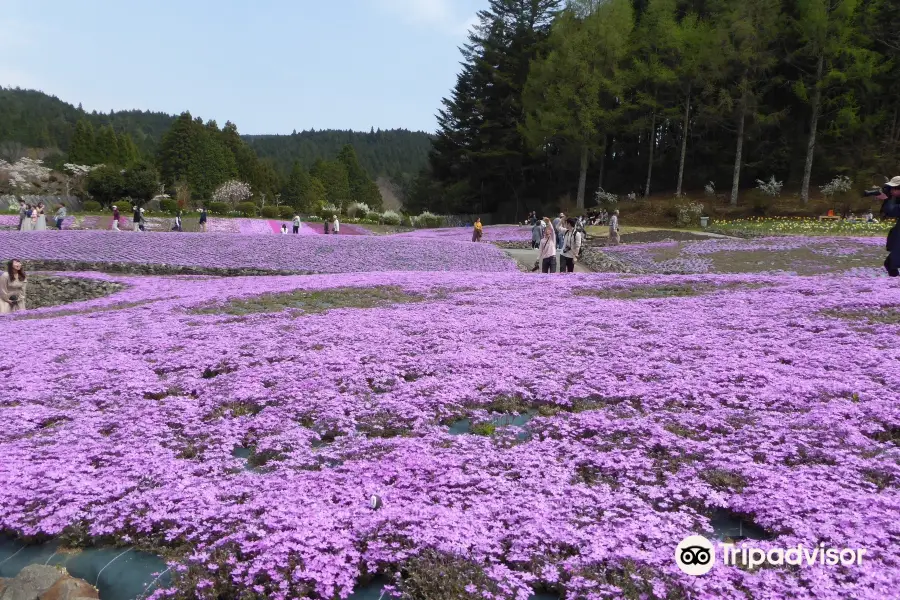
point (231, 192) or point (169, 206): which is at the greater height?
point (231, 192)

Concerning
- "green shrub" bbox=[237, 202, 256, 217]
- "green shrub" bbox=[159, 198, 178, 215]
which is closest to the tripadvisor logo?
"green shrub" bbox=[159, 198, 178, 215]

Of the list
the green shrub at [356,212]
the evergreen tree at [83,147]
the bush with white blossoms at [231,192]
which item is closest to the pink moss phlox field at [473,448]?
the green shrub at [356,212]

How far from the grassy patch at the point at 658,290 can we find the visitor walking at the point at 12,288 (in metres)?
16.2

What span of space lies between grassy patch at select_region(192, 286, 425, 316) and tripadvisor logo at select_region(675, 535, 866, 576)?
1165 centimetres

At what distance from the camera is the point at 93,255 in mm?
27500

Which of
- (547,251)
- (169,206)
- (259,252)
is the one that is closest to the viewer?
(547,251)

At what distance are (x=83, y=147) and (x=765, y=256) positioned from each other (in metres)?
113

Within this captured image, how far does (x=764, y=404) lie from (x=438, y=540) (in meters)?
4.85

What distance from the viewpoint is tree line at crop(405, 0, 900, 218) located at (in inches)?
2010

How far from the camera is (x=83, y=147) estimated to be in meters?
104

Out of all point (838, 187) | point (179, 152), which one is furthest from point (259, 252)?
point (179, 152)

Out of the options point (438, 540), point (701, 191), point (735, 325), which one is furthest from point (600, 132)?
point (438, 540)

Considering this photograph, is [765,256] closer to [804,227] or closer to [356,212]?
[804,227]

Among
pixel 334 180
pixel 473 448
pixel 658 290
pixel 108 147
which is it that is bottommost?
pixel 473 448
